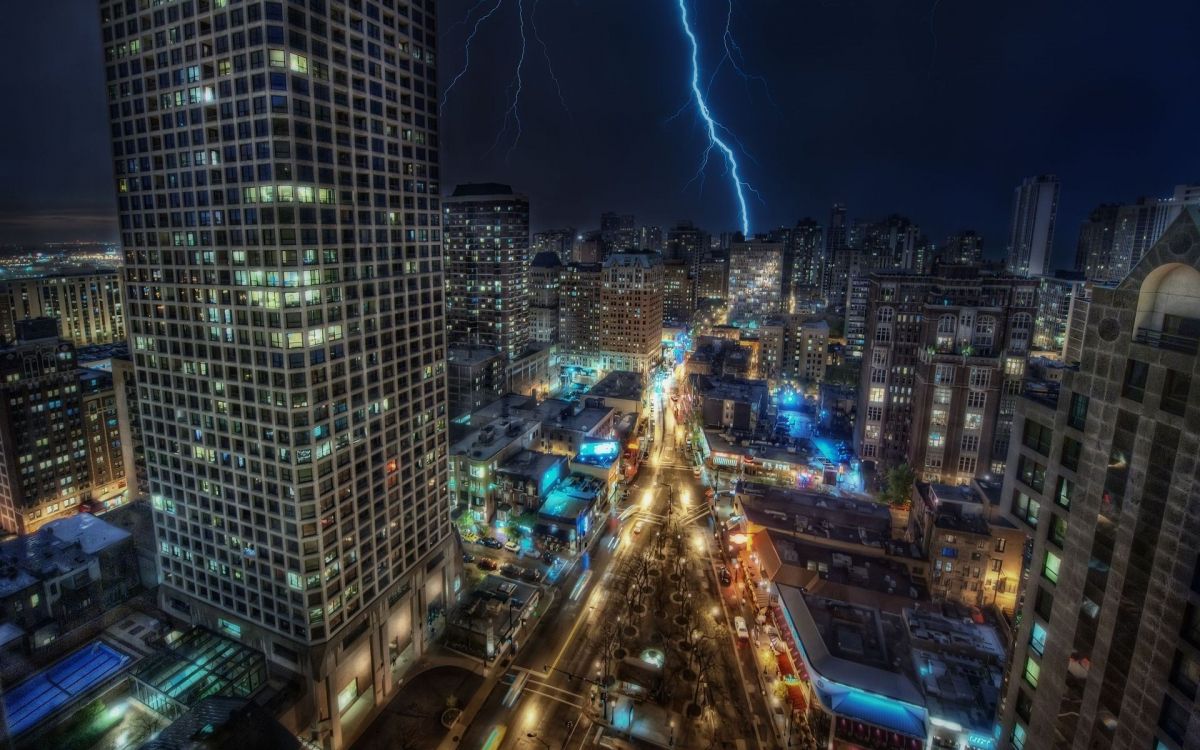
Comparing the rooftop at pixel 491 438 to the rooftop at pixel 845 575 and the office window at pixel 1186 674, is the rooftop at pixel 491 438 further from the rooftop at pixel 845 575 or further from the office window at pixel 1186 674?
the office window at pixel 1186 674

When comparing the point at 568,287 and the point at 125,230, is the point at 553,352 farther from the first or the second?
the point at 125,230

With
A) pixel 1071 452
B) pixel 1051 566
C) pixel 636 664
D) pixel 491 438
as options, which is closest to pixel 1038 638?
pixel 1051 566

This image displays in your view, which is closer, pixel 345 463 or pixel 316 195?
pixel 316 195

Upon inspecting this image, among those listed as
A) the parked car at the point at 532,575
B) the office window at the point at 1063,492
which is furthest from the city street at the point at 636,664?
the office window at the point at 1063,492

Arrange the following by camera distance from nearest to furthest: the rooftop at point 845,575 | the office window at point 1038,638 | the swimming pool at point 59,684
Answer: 1. the office window at point 1038,638
2. the swimming pool at point 59,684
3. the rooftop at point 845,575

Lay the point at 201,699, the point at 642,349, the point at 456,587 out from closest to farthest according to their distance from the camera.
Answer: the point at 201,699, the point at 456,587, the point at 642,349

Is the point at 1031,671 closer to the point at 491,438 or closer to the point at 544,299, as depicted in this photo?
the point at 491,438

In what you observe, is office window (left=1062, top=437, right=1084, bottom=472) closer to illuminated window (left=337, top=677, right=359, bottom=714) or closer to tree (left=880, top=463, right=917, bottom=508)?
illuminated window (left=337, top=677, right=359, bottom=714)

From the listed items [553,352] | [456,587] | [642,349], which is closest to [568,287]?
[553,352]
